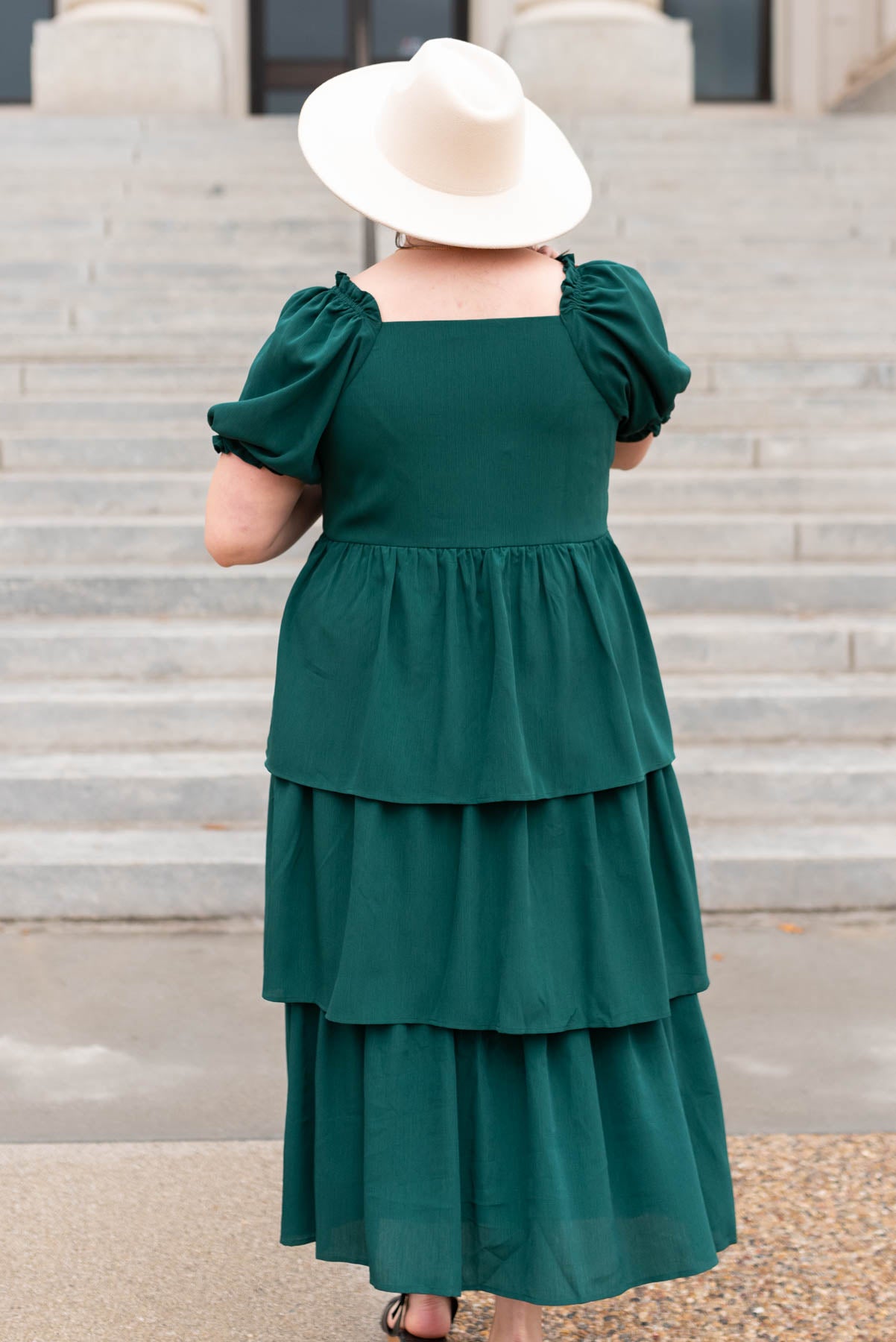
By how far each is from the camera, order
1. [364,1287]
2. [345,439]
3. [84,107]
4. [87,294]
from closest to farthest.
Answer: [345,439], [364,1287], [87,294], [84,107]

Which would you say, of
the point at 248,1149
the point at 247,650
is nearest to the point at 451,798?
the point at 248,1149

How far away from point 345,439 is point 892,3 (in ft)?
48.2

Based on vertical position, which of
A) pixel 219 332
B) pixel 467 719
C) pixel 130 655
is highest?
pixel 219 332

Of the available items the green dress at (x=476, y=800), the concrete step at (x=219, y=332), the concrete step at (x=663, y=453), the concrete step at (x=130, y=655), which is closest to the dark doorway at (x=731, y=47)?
the concrete step at (x=219, y=332)

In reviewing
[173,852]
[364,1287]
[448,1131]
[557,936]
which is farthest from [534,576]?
[173,852]

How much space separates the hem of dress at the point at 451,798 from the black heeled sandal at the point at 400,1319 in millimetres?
859

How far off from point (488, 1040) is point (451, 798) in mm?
343

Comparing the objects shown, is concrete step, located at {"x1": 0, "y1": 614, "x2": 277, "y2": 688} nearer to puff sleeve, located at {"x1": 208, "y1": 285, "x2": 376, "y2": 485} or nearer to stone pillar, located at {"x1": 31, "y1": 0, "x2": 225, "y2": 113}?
puff sleeve, located at {"x1": 208, "y1": 285, "x2": 376, "y2": 485}

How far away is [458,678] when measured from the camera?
6.61ft

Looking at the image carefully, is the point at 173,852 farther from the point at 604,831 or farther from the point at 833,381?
the point at 833,381

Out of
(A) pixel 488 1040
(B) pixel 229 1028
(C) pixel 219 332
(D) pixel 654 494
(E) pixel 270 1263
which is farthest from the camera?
(C) pixel 219 332

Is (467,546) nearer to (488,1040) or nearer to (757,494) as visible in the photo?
(488,1040)

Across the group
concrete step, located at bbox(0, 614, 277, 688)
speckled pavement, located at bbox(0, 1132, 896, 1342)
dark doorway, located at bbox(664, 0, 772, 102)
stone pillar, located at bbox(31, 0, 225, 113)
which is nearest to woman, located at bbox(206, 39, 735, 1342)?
speckled pavement, located at bbox(0, 1132, 896, 1342)

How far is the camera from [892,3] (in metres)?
14.6
